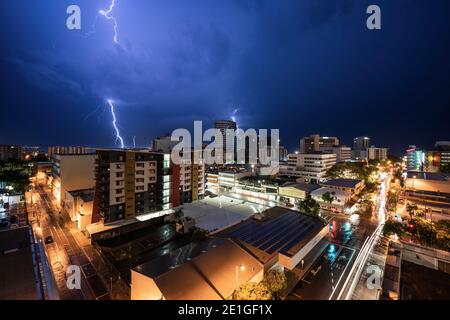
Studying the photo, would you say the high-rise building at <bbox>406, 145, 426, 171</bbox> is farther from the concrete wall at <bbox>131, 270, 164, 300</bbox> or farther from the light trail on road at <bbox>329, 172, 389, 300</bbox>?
the concrete wall at <bbox>131, 270, 164, 300</bbox>

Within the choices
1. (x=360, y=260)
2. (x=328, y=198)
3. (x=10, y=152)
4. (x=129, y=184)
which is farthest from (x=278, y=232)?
(x=10, y=152)

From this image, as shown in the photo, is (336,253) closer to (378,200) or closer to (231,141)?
(378,200)

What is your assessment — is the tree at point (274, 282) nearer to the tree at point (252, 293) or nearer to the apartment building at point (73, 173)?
the tree at point (252, 293)

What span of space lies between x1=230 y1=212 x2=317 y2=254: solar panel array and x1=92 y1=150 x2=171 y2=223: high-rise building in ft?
52.5

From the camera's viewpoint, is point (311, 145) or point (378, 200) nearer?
point (378, 200)

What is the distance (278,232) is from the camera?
20.8m

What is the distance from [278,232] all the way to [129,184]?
2118cm

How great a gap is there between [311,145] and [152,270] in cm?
10401

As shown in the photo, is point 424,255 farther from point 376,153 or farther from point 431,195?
point 376,153

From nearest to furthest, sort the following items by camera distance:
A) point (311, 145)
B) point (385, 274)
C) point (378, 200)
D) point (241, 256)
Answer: point (241, 256), point (385, 274), point (378, 200), point (311, 145)

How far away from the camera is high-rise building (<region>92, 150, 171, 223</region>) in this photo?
1035 inches

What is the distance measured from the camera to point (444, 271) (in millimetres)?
19312

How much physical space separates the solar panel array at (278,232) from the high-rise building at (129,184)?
1600 centimetres
